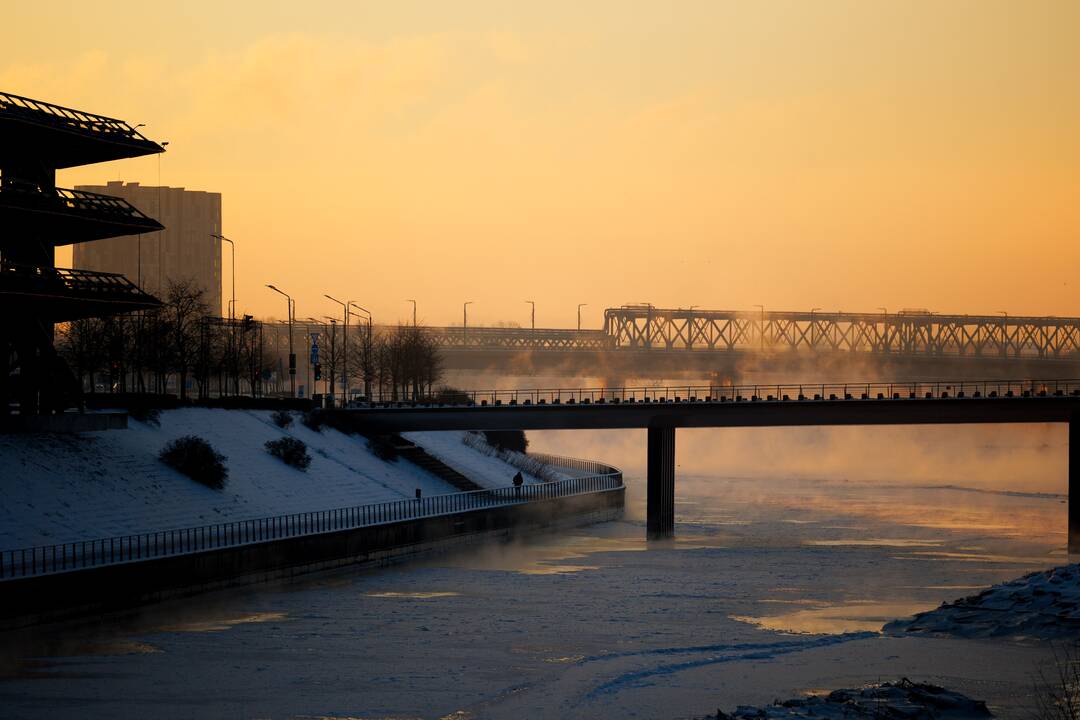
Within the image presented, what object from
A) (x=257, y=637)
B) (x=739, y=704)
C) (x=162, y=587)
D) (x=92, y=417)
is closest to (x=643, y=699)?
(x=739, y=704)

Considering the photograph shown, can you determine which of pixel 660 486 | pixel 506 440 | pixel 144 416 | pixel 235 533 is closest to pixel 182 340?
pixel 144 416

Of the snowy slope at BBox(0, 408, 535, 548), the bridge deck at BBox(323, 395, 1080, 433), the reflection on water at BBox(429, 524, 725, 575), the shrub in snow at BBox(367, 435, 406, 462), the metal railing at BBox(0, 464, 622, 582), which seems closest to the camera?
the metal railing at BBox(0, 464, 622, 582)

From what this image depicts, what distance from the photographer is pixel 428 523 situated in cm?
7056

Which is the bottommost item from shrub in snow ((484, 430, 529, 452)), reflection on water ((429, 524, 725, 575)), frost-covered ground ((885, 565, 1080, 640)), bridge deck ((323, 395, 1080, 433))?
reflection on water ((429, 524, 725, 575))

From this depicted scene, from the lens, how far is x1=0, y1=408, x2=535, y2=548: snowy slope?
5734 cm

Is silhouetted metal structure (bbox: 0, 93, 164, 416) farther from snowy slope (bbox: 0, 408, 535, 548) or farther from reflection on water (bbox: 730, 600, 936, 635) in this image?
reflection on water (bbox: 730, 600, 936, 635)

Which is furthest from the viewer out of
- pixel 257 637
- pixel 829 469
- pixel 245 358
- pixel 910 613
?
pixel 829 469

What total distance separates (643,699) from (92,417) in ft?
125

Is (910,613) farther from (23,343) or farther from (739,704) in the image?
(23,343)

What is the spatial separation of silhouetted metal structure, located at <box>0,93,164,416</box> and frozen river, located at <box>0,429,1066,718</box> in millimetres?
16778

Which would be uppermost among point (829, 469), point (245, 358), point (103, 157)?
point (103, 157)

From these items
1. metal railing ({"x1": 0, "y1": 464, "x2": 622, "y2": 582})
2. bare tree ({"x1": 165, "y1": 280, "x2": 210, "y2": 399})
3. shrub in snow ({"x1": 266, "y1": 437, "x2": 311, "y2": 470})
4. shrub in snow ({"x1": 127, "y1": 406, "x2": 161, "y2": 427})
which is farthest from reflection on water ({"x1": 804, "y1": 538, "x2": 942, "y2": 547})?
bare tree ({"x1": 165, "y1": 280, "x2": 210, "y2": 399})

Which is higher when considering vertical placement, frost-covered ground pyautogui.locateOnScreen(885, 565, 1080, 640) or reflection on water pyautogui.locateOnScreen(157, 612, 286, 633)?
frost-covered ground pyautogui.locateOnScreen(885, 565, 1080, 640)

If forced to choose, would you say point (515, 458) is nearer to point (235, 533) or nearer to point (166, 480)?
point (166, 480)
